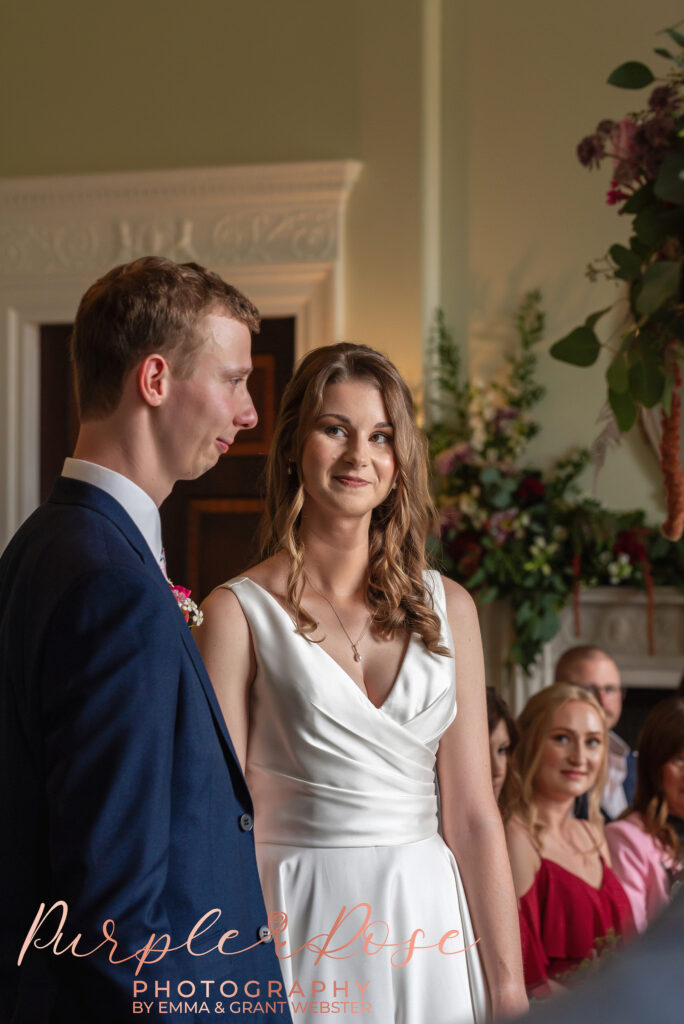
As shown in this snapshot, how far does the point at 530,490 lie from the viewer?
507cm

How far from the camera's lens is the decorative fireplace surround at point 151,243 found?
5340 millimetres

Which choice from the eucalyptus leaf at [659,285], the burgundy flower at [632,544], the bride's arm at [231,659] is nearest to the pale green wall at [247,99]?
the burgundy flower at [632,544]

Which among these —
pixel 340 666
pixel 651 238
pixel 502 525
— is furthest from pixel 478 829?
pixel 502 525

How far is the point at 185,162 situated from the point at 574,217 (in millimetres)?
2000

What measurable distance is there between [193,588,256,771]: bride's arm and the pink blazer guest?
70.8 inches

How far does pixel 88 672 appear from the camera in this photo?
1.08 meters

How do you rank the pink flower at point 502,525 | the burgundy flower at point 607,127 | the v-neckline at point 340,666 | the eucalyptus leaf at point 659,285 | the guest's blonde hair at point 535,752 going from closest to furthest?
the eucalyptus leaf at point 659,285 → the burgundy flower at point 607,127 → the v-neckline at point 340,666 → the guest's blonde hair at point 535,752 → the pink flower at point 502,525

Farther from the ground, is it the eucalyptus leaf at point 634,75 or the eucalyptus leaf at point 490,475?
the eucalyptus leaf at point 634,75

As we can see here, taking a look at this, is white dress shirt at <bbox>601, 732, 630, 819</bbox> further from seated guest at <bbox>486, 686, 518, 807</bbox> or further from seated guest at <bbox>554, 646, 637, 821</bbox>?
seated guest at <bbox>486, 686, 518, 807</bbox>

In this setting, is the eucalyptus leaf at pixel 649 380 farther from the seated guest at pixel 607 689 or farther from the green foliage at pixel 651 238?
the seated guest at pixel 607 689

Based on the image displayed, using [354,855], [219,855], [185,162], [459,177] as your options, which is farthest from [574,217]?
[219,855]

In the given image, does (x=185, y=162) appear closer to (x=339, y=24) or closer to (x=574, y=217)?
(x=339, y=24)

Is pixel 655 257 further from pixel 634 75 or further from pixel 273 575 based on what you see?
pixel 273 575

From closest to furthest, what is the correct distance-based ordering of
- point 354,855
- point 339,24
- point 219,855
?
point 219,855
point 354,855
point 339,24
